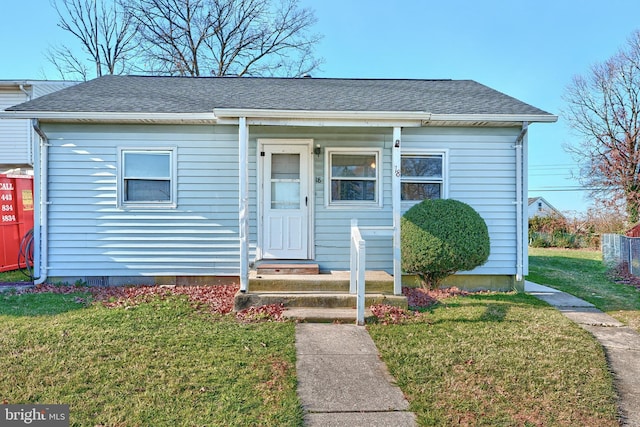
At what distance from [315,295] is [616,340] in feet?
11.7

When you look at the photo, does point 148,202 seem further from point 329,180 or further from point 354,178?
point 354,178

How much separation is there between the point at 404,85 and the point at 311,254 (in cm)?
455

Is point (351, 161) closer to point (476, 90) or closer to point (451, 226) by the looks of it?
point (451, 226)

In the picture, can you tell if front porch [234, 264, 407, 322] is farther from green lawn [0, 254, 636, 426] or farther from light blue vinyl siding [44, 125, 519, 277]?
light blue vinyl siding [44, 125, 519, 277]

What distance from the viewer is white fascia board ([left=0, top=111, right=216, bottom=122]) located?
5840mm

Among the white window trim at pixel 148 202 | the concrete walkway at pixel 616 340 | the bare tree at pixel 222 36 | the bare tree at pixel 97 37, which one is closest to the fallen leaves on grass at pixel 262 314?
the white window trim at pixel 148 202

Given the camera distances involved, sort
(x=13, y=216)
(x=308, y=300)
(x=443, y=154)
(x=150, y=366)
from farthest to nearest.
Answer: (x=13, y=216), (x=443, y=154), (x=308, y=300), (x=150, y=366)

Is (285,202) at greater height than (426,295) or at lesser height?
greater

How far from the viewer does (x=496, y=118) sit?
20.0 feet

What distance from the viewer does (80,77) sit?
59.8 ft

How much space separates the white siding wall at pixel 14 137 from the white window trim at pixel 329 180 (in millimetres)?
12159

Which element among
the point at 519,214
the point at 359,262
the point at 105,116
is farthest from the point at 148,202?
the point at 519,214

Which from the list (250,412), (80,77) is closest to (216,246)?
(250,412)

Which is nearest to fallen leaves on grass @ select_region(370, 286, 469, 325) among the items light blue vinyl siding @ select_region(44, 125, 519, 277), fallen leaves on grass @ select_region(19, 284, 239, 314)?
light blue vinyl siding @ select_region(44, 125, 519, 277)
